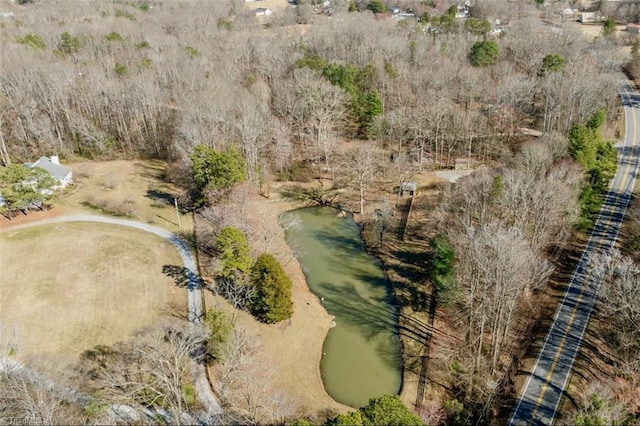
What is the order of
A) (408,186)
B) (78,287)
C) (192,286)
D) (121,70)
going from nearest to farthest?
(78,287)
(192,286)
(408,186)
(121,70)

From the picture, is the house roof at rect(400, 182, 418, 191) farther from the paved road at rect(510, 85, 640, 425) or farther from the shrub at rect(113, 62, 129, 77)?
the shrub at rect(113, 62, 129, 77)

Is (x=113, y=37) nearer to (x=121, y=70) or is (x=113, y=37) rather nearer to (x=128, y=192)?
(x=121, y=70)

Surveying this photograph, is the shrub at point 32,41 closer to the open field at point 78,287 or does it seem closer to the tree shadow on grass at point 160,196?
the tree shadow on grass at point 160,196

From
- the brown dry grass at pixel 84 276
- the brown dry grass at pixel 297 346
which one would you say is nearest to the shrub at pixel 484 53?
the brown dry grass at pixel 297 346

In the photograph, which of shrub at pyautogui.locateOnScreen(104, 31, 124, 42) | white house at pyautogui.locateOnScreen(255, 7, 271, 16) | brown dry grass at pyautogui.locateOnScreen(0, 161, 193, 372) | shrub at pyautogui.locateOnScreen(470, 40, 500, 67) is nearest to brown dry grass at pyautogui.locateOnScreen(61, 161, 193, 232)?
brown dry grass at pyautogui.locateOnScreen(0, 161, 193, 372)

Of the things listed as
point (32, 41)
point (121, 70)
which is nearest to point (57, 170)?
point (121, 70)

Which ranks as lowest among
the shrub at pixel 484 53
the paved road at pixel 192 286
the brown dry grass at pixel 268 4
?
the paved road at pixel 192 286
